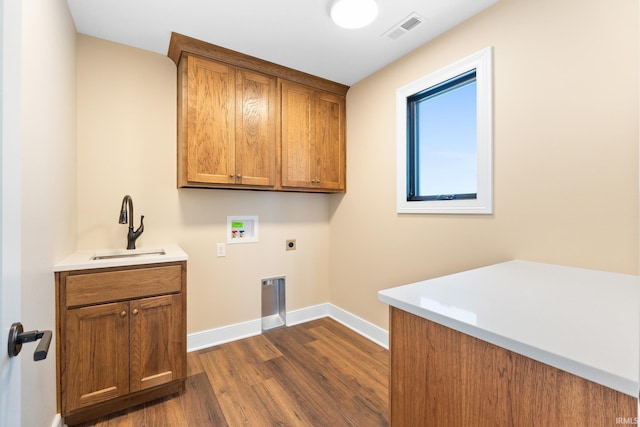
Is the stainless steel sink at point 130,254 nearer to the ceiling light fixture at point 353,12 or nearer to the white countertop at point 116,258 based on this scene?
the white countertop at point 116,258

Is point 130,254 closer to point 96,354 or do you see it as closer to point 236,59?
point 96,354

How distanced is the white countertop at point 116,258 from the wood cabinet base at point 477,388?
4.84 ft

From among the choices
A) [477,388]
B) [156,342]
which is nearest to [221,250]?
[156,342]

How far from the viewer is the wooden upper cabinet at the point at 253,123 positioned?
7.16 ft

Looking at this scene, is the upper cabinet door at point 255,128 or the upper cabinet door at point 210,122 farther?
the upper cabinet door at point 255,128

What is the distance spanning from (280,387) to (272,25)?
2.48 meters

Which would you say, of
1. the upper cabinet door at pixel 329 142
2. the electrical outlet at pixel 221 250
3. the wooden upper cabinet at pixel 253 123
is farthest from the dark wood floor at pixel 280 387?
the upper cabinet door at pixel 329 142

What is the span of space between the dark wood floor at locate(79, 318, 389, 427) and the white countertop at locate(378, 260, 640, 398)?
1069 mm

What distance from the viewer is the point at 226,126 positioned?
91.0 inches

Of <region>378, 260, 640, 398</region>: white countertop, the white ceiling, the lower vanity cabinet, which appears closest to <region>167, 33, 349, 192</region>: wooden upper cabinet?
the white ceiling

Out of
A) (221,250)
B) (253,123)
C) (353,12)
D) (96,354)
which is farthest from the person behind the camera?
Answer: (221,250)

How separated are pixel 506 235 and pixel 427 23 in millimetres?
1490

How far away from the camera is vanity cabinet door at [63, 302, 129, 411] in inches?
61.3

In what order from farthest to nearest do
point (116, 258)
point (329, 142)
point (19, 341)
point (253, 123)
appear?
1. point (329, 142)
2. point (253, 123)
3. point (116, 258)
4. point (19, 341)
